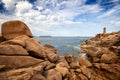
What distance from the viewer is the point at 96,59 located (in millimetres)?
30891

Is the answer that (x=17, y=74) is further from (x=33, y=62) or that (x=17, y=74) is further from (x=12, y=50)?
(x=33, y=62)

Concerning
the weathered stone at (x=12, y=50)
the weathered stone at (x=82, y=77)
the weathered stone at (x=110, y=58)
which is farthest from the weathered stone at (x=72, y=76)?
the weathered stone at (x=12, y=50)

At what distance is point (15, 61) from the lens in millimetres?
13961

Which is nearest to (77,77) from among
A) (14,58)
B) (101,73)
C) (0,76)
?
→ (101,73)

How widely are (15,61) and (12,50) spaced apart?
4.96 ft

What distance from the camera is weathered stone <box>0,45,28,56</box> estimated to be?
14.1m

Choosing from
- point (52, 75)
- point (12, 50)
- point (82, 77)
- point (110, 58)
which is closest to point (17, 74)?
point (12, 50)

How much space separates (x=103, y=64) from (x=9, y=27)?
20.1 metres

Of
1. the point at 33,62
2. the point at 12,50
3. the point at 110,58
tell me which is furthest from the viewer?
the point at 110,58

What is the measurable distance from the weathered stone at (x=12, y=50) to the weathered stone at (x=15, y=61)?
63 cm

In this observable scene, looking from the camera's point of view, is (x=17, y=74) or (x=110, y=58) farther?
(x=110, y=58)

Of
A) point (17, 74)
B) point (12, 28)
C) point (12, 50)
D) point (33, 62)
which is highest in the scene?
point (12, 28)

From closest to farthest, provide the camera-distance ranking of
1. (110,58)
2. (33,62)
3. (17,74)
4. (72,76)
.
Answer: (17,74) → (33,62) → (72,76) → (110,58)

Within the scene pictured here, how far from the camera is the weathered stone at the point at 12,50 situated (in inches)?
556
